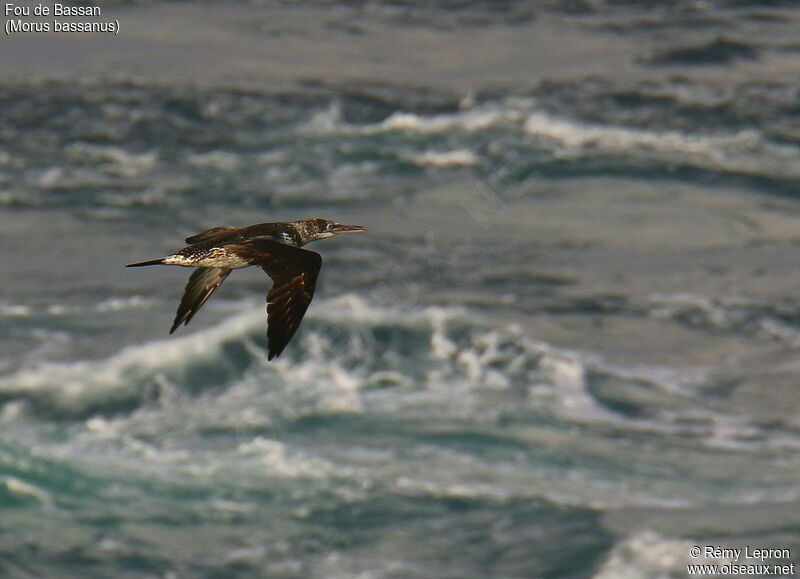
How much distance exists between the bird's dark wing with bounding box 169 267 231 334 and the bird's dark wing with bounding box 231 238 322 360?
47.6 inches

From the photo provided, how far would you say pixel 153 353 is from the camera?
40.2 m

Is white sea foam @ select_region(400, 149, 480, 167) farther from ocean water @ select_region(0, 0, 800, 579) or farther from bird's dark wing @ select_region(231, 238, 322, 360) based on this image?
bird's dark wing @ select_region(231, 238, 322, 360)

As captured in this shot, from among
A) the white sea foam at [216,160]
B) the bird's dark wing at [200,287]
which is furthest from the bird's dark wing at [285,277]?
the white sea foam at [216,160]

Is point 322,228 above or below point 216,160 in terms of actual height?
above

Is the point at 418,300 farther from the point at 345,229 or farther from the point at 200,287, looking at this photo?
the point at 345,229

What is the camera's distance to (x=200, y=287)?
40.0 ft

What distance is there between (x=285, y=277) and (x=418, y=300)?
33899mm

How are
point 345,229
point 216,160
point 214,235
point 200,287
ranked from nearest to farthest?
point 214,235
point 345,229
point 200,287
point 216,160

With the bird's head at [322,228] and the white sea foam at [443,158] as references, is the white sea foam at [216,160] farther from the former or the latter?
the bird's head at [322,228]

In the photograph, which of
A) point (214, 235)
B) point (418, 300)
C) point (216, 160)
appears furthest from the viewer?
point (216, 160)

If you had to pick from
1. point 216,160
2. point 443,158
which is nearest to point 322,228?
point 443,158

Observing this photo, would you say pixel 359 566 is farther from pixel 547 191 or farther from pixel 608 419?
pixel 547 191

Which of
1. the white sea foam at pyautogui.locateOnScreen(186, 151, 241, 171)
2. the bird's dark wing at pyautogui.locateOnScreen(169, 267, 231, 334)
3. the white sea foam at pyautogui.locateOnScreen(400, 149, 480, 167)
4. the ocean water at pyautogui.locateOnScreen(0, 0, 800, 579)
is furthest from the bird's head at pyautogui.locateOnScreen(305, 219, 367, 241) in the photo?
the white sea foam at pyautogui.locateOnScreen(186, 151, 241, 171)

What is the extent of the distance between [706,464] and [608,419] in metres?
3.41
